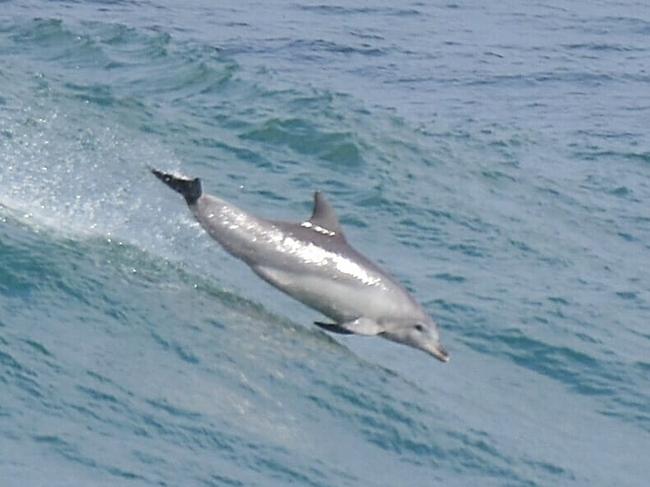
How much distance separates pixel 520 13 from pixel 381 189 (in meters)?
14.6

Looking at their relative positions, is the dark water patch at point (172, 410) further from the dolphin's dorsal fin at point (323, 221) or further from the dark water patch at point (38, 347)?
the dolphin's dorsal fin at point (323, 221)

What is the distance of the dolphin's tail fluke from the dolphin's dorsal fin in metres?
0.90

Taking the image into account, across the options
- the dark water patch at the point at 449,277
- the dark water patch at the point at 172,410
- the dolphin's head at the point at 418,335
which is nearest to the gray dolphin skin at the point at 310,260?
the dolphin's head at the point at 418,335

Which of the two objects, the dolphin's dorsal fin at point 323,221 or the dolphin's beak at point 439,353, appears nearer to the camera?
the dolphin's dorsal fin at point 323,221

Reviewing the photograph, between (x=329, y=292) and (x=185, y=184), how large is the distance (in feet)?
4.56

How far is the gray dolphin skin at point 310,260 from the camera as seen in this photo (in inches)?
559

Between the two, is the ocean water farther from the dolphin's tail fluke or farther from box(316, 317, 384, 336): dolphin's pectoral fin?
the dolphin's tail fluke

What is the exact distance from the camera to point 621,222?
21734 millimetres

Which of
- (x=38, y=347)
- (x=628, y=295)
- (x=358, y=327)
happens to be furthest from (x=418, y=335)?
(x=628, y=295)

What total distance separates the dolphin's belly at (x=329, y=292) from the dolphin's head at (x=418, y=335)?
28cm

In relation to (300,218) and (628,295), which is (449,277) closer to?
(628,295)

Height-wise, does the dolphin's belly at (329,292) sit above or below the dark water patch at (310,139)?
above

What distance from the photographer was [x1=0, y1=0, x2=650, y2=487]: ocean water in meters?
13.6

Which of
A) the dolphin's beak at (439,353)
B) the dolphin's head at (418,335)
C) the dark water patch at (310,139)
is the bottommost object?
the dark water patch at (310,139)
